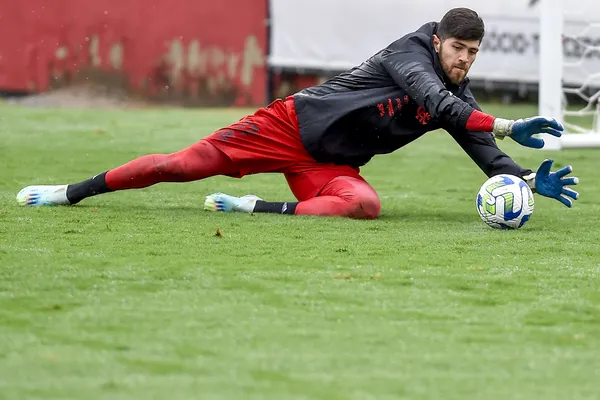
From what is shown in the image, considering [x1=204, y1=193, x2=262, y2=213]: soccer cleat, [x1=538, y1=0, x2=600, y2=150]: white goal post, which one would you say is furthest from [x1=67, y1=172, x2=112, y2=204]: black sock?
[x1=538, y1=0, x2=600, y2=150]: white goal post

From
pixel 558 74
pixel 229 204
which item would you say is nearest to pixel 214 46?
pixel 558 74

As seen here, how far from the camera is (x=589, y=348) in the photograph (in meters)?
3.13

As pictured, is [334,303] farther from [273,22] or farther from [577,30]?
[273,22]

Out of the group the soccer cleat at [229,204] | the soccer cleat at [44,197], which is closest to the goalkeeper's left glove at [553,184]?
the soccer cleat at [229,204]

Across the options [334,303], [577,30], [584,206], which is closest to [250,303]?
[334,303]

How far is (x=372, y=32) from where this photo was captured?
50.3 ft

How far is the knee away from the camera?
563 centimetres

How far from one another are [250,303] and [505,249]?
1.57 m

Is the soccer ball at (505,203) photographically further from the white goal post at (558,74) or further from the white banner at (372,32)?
the white banner at (372,32)

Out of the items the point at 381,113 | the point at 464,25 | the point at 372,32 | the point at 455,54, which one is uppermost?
the point at 464,25

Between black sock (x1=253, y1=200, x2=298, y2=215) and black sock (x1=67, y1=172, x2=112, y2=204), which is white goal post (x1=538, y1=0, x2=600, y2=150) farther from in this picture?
black sock (x1=67, y1=172, x2=112, y2=204)

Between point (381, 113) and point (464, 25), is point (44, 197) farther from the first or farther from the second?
point (464, 25)

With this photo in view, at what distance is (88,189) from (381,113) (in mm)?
1563

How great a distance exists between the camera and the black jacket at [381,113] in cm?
562
